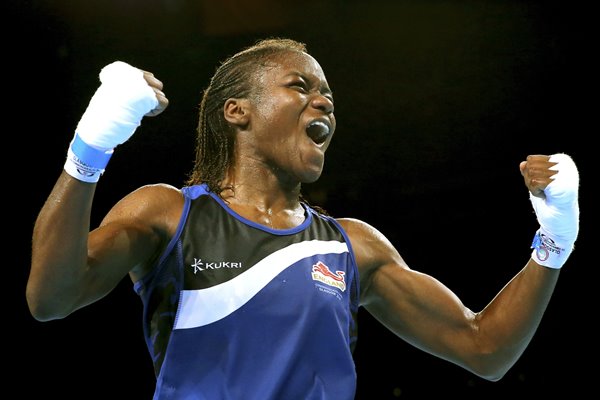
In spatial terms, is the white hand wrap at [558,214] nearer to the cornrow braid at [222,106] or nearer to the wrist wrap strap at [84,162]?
the cornrow braid at [222,106]

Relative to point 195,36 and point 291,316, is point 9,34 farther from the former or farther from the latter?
point 291,316

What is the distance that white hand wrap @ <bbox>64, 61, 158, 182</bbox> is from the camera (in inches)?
64.2

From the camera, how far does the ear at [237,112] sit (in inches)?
89.0

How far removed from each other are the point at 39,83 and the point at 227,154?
2712 millimetres

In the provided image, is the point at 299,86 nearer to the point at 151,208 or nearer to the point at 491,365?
the point at 151,208

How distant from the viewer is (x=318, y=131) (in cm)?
222

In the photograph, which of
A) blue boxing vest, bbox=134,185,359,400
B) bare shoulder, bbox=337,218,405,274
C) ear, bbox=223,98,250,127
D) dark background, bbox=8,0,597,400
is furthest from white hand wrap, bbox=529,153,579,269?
dark background, bbox=8,0,597,400

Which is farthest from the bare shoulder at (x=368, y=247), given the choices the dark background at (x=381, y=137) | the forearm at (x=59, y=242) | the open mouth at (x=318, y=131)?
the dark background at (x=381, y=137)

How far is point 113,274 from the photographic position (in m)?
1.82

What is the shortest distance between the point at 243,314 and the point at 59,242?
0.48 metres

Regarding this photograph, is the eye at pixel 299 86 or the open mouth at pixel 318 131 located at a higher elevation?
the eye at pixel 299 86

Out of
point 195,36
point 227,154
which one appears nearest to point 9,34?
point 195,36

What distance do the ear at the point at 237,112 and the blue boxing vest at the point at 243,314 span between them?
0.30 metres

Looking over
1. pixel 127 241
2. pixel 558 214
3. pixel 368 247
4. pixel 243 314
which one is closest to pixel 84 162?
pixel 127 241
